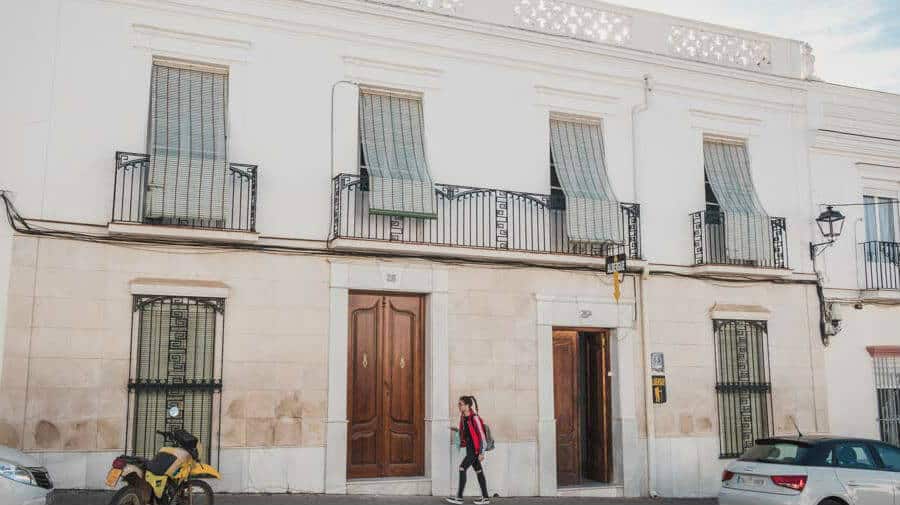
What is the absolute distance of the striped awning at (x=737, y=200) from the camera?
13344 millimetres

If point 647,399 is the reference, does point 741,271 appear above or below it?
Answer: above

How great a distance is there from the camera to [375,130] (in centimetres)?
1202

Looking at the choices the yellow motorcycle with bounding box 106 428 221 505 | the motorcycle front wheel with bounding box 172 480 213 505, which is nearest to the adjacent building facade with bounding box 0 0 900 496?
the motorcycle front wheel with bounding box 172 480 213 505

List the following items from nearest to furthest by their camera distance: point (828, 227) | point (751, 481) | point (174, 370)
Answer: point (751, 481) < point (174, 370) < point (828, 227)

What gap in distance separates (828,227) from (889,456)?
17.1 feet

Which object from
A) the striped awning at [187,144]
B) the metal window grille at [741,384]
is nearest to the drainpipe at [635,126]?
the metal window grille at [741,384]

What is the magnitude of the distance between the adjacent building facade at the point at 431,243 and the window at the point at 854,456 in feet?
10.9

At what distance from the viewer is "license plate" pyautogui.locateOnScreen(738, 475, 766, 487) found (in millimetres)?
9477

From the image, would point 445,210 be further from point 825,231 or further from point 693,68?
point 825,231

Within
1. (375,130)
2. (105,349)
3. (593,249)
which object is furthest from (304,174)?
(593,249)

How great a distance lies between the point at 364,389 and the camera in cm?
1149

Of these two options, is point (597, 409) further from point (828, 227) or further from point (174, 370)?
point (174, 370)

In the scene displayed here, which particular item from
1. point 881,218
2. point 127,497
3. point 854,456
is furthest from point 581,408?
point 127,497

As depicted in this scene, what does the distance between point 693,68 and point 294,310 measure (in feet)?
24.2
